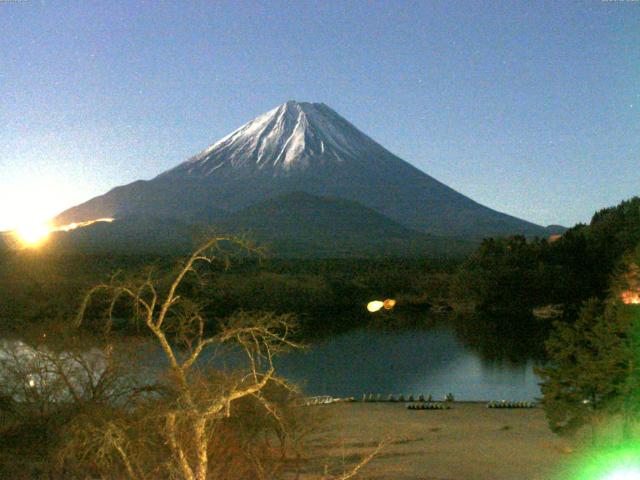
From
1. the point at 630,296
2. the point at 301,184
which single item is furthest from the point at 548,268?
the point at 301,184

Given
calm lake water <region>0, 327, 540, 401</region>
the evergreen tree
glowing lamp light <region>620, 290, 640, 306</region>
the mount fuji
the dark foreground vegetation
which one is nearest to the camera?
the dark foreground vegetation

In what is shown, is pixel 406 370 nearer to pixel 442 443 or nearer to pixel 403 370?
pixel 403 370

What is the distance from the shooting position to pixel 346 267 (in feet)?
169

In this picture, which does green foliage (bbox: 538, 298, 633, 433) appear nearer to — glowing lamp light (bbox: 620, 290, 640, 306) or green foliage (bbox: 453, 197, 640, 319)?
glowing lamp light (bbox: 620, 290, 640, 306)

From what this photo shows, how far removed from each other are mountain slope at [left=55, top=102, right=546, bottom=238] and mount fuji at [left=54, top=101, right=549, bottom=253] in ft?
0.42

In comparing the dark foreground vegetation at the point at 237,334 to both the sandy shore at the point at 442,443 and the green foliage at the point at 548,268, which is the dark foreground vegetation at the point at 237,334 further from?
the sandy shore at the point at 442,443

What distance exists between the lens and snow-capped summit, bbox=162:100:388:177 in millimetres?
105387

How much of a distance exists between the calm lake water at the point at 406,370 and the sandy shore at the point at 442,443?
2.95 metres

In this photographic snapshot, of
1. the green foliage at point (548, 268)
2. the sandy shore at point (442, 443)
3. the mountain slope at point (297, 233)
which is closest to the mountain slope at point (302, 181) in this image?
the mountain slope at point (297, 233)

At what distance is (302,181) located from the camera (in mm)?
101375

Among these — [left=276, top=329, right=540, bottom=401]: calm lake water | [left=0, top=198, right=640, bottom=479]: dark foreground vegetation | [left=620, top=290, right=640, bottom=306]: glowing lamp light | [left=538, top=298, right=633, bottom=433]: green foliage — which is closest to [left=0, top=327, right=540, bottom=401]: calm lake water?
[left=276, top=329, right=540, bottom=401]: calm lake water

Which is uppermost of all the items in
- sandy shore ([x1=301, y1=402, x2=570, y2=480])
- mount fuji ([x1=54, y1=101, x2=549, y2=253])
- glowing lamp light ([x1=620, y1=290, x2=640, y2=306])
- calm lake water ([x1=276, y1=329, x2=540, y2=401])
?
mount fuji ([x1=54, y1=101, x2=549, y2=253])

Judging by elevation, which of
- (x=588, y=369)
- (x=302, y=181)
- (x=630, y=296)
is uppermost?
(x=302, y=181)

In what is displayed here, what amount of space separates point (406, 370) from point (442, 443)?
39.2 ft
